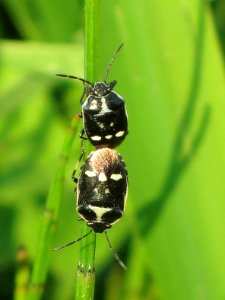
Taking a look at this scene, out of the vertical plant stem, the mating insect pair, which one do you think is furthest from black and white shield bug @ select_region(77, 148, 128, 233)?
the vertical plant stem

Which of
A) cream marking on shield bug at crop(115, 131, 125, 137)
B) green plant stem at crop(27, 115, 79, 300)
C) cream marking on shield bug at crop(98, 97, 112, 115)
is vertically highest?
cream marking on shield bug at crop(98, 97, 112, 115)

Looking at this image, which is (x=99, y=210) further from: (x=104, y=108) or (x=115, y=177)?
(x=104, y=108)

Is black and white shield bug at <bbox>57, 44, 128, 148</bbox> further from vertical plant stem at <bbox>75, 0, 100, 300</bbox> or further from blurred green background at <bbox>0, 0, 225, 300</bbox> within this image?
blurred green background at <bbox>0, 0, 225, 300</bbox>

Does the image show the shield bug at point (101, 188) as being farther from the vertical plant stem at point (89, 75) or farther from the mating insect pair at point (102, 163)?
the vertical plant stem at point (89, 75)

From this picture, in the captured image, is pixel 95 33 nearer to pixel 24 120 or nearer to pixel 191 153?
pixel 191 153

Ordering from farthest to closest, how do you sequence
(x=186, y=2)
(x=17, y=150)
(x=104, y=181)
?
(x=17, y=150)
(x=186, y=2)
(x=104, y=181)

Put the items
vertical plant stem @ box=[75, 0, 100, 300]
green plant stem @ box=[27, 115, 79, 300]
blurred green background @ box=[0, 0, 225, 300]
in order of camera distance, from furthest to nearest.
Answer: blurred green background @ box=[0, 0, 225, 300]
green plant stem @ box=[27, 115, 79, 300]
vertical plant stem @ box=[75, 0, 100, 300]

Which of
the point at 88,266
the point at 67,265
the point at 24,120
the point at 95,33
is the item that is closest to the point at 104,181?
the point at 88,266

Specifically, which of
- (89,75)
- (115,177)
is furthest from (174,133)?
(89,75)
